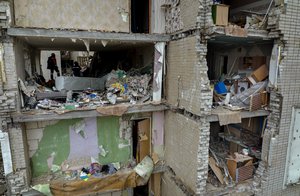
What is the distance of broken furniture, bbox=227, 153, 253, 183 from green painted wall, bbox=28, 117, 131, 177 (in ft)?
12.8

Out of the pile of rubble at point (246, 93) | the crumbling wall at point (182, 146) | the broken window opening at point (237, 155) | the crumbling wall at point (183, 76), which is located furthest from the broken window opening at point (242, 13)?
the broken window opening at point (237, 155)

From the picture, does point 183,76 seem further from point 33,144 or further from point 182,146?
point 33,144

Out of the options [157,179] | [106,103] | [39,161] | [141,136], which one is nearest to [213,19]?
[106,103]

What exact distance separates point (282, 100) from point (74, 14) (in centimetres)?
674

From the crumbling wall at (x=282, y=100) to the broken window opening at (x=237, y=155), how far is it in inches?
18.2

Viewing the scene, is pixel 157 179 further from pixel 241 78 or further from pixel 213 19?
pixel 213 19

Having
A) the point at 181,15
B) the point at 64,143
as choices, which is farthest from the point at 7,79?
the point at 181,15

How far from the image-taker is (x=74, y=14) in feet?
19.0

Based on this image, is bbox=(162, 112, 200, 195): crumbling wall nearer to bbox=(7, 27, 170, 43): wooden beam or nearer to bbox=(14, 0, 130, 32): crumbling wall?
bbox=(7, 27, 170, 43): wooden beam

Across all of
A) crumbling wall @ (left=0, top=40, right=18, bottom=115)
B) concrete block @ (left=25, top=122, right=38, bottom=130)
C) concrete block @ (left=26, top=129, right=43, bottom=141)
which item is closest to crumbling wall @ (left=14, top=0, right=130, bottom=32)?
crumbling wall @ (left=0, top=40, right=18, bottom=115)

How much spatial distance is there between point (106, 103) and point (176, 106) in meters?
2.40

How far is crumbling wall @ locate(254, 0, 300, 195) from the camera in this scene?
5.39 metres

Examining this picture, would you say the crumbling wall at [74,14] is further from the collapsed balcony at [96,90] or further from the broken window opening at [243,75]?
the broken window opening at [243,75]

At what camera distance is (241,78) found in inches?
280
